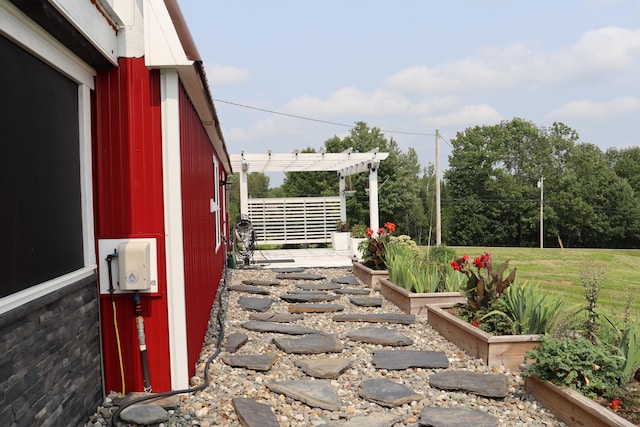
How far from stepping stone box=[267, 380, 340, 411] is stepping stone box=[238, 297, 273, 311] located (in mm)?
2788

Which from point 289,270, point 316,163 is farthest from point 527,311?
point 316,163

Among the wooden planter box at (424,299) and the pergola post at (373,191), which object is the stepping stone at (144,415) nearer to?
the wooden planter box at (424,299)

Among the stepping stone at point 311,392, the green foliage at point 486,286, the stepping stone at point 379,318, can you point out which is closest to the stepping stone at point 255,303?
the stepping stone at point 379,318

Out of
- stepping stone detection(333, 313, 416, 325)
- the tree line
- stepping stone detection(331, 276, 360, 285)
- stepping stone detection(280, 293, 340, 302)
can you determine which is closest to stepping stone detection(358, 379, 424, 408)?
stepping stone detection(333, 313, 416, 325)

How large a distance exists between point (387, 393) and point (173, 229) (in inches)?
72.1

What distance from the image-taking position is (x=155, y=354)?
3.45 metres

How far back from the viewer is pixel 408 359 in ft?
14.5

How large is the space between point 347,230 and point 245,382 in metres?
11.2

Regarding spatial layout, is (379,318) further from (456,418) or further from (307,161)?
(307,161)

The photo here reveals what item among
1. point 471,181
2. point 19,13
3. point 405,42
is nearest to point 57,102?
point 19,13

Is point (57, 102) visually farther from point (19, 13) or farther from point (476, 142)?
point (476, 142)

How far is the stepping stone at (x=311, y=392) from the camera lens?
3.44 m

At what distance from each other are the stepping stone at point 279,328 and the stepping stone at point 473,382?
1.72m

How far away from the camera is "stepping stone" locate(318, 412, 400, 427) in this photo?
3096mm
